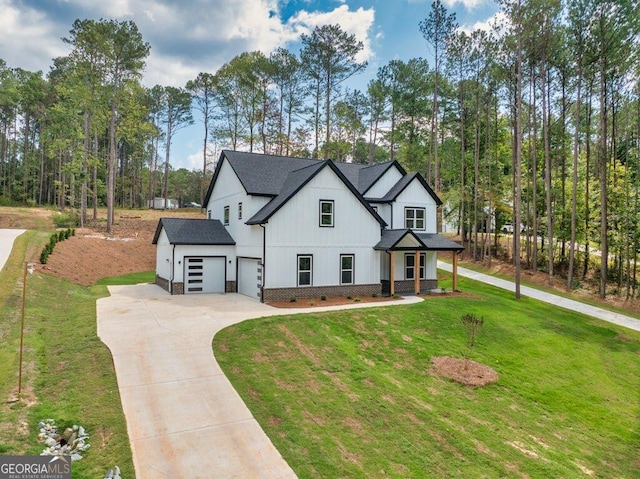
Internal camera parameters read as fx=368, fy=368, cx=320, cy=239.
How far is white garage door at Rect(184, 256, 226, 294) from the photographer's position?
771 inches

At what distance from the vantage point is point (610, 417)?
9500mm

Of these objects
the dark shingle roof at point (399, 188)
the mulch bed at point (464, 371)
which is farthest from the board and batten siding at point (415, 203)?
the mulch bed at point (464, 371)

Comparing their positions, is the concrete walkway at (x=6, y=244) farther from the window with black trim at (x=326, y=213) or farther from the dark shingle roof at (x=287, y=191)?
A: the window with black trim at (x=326, y=213)

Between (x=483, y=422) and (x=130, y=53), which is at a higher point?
(x=130, y=53)

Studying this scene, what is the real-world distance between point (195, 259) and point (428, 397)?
47.5ft

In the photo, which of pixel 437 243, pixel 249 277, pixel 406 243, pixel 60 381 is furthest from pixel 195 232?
pixel 437 243

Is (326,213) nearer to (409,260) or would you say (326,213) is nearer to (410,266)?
(409,260)

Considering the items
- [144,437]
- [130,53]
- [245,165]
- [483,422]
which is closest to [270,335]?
[144,437]

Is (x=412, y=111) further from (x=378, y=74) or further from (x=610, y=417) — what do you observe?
(x=610, y=417)

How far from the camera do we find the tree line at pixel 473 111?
75.0 feet

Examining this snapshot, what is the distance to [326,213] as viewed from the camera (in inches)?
739

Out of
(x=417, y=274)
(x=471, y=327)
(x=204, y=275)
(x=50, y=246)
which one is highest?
(x=50, y=246)

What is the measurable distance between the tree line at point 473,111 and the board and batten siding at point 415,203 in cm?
481

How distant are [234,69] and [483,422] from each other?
126 ft
